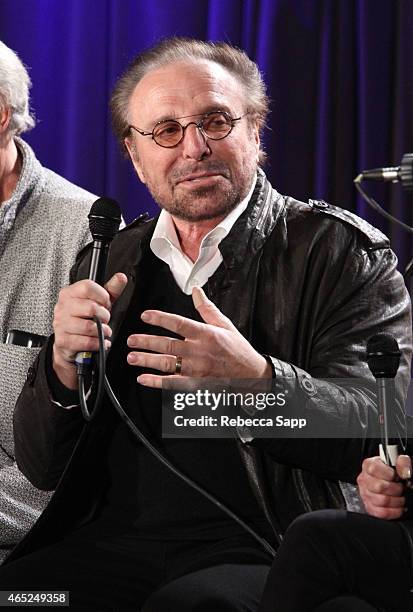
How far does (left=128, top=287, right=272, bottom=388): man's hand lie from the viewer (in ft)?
5.46

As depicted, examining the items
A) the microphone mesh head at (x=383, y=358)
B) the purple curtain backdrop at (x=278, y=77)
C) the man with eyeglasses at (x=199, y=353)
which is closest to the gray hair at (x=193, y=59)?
the man with eyeglasses at (x=199, y=353)

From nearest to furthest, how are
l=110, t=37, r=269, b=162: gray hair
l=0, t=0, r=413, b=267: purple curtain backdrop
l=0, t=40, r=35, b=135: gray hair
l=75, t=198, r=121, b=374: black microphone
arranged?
l=75, t=198, r=121, b=374: black microphone → l=110, t=37, r=269, b=162: gray hair → l=0, t=40, r=35, b=135: gray hair → l=0, t=0, r=413, b=267: purple curtain backdrop

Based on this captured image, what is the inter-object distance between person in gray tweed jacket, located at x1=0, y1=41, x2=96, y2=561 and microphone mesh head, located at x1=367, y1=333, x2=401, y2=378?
39.3 inches

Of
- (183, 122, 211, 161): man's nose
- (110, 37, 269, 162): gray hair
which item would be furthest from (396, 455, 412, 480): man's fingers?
(110, 37, 269, 162): gray hair

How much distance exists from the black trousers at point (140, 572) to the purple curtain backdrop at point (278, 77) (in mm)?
1131

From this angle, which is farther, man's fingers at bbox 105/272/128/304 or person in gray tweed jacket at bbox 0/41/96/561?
person in gray tweed jacket at bbox 0/41/96/561

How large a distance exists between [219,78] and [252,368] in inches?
28.8

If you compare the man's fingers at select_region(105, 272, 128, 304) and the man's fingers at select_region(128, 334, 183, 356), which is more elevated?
the man's fingers at select_region(105, 272, 128, 304)

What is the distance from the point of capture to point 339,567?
144 centimetres

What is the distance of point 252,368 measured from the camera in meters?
1.71

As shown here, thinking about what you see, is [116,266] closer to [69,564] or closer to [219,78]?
[219,78]

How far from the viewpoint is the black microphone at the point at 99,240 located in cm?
175

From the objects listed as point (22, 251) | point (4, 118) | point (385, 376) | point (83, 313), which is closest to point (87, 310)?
point (83, 313)

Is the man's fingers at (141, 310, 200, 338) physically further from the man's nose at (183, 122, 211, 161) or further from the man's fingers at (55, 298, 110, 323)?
the man's nose at (183, 122, 211, 161)
